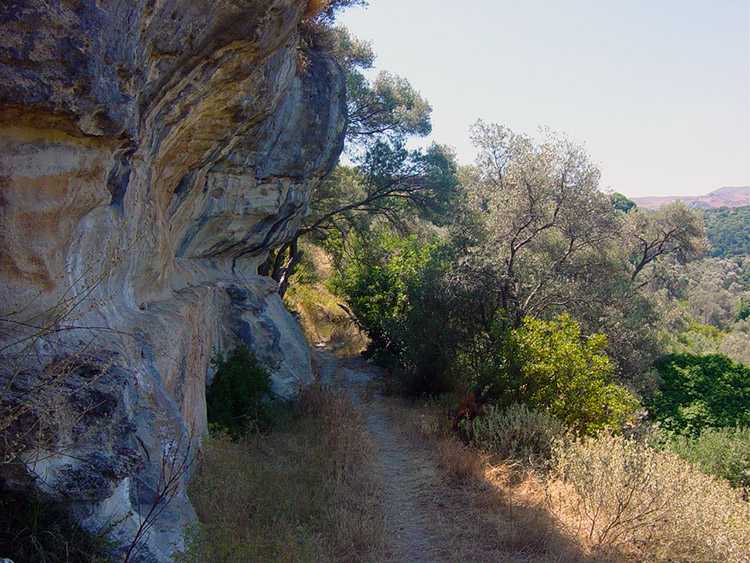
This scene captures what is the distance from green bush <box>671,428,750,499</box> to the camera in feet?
28.6

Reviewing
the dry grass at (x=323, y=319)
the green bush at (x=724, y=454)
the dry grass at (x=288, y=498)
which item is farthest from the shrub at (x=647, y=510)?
the dry grass at (x=323, y=319)

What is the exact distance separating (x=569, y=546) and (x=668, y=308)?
1326 centimetres

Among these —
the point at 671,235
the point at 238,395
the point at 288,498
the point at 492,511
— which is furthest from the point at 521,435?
the point at 671,235

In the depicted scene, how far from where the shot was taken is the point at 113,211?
432cm

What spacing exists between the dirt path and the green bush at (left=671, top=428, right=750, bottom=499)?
459 centimetres

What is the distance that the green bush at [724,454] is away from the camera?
8.70 meters

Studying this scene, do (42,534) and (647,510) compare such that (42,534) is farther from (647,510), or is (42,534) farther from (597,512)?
(647,510)

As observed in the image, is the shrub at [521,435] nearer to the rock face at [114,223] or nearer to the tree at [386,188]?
the rock face at [114,223]

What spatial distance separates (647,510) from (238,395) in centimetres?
511

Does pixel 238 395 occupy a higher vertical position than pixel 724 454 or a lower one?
higher

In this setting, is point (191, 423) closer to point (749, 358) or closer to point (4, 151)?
point (4, 151)

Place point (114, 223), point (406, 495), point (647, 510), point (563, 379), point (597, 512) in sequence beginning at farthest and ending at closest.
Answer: point (563, 379)
point (406, 495)
point (597, 512)
point (647, 510)
point (114, 223)

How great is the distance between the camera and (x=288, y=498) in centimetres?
513

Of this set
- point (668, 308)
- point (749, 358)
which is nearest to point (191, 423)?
point (668, 308)
